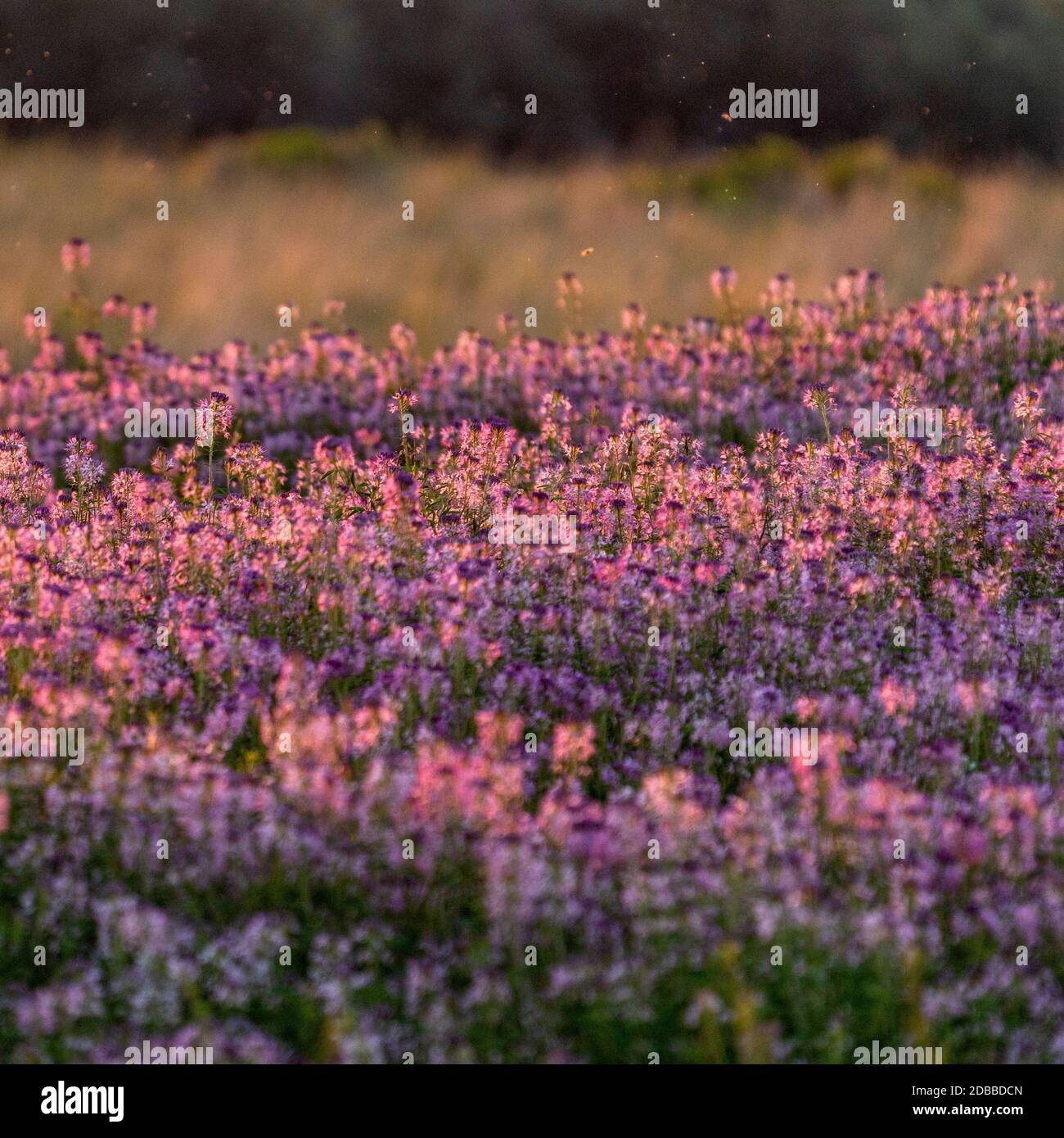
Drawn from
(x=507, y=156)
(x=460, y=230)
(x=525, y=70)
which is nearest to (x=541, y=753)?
(x=460, y=230)

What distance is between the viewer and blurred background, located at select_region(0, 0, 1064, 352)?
45.8 feet

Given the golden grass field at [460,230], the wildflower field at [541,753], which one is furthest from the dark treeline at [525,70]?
the wildflower field at [541,753]

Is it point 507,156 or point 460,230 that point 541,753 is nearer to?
point 460,230

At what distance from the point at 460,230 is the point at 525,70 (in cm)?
979

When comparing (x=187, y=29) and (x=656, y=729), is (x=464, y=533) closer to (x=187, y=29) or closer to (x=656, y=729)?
(x=656, y=729)

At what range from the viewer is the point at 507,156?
22797 millimetres

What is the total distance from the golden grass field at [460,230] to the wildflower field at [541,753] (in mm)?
4997

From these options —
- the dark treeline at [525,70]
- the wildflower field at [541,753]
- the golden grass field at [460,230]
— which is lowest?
the wildflower field at [541,753]

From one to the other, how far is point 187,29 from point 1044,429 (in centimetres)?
1952

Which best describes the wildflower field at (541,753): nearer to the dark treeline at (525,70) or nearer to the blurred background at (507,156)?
the blurred background at (507,156)

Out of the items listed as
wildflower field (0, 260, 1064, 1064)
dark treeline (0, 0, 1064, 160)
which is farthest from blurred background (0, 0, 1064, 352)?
wildflower field (0, 260, 1064, 1064)

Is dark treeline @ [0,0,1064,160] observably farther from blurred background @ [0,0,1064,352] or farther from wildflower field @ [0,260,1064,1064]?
wildflower field @ [0,260,1064,1064]

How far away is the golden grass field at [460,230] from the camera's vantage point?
13.5 metres
